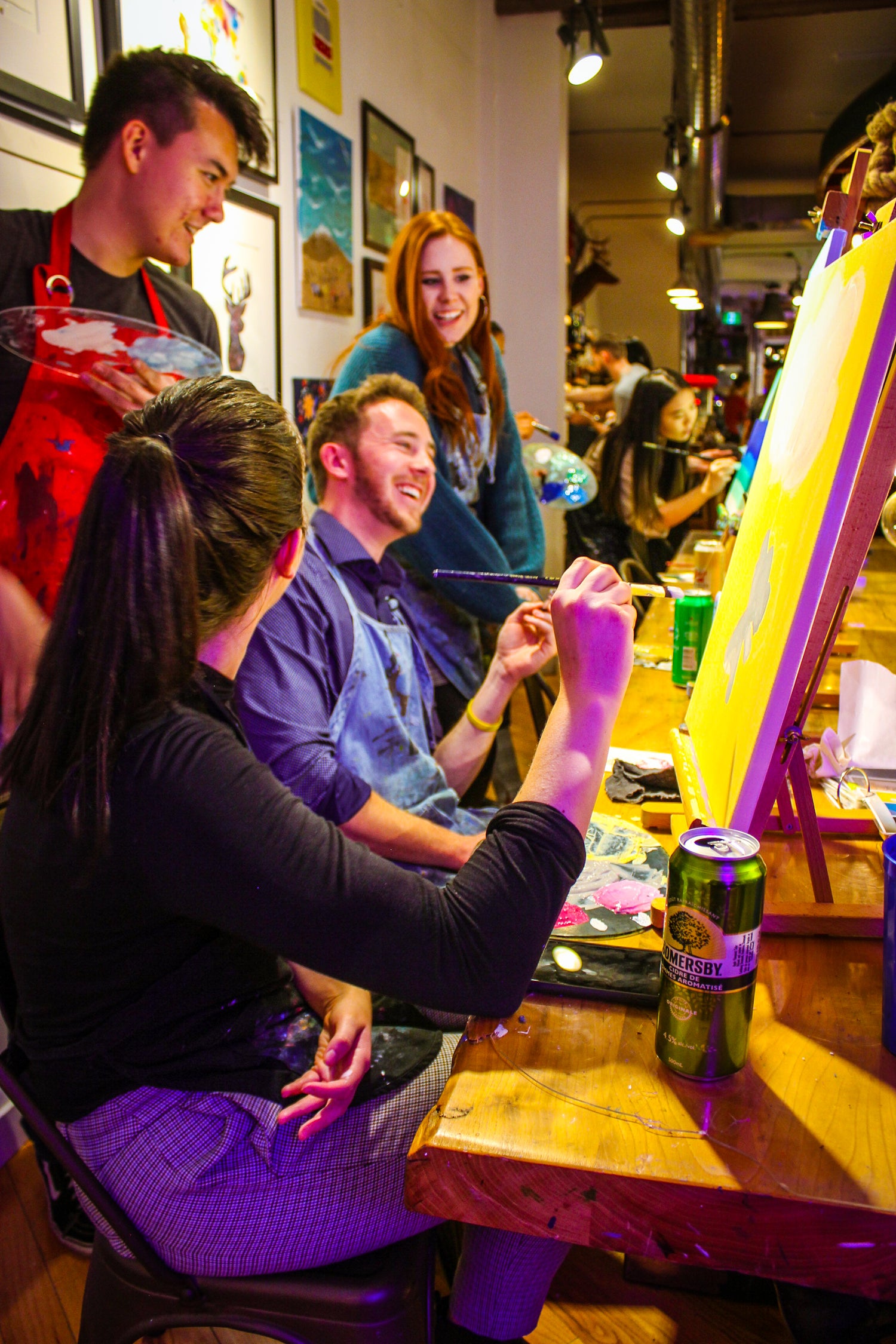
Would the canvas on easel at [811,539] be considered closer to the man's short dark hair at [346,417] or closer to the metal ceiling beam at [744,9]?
the man's short dark hair at [346,417]

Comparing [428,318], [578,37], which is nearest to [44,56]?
[428,318]

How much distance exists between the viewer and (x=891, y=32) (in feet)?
19.5

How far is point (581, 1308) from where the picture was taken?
1360mm

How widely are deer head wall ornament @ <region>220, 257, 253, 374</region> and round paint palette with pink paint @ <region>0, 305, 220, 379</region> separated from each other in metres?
1.01

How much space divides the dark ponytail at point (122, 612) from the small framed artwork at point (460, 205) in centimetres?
357

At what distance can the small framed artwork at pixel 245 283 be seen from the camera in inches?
85.8

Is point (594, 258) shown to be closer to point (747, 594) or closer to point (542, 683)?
point (542, 683)

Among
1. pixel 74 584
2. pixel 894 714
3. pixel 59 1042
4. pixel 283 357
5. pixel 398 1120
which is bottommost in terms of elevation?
pixel 398 1120

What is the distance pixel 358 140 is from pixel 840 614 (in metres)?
2.86

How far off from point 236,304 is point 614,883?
1.83m

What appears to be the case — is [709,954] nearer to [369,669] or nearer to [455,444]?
[369,669]

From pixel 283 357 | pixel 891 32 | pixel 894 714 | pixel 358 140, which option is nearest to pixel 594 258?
pixel 891 32

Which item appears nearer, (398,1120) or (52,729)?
(52,729)

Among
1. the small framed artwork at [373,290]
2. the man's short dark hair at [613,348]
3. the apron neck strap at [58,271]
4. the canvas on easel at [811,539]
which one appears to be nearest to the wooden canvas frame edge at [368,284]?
the small framed artwork at [373,290]
